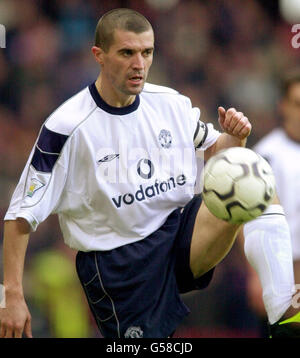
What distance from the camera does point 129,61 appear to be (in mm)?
3812

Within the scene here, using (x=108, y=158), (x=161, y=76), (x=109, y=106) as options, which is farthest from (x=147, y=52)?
(x=161, y=76)

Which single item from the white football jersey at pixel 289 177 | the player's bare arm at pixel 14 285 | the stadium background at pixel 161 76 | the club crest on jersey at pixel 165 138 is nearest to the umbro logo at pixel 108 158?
the club crest on jersey at pixel 165 138

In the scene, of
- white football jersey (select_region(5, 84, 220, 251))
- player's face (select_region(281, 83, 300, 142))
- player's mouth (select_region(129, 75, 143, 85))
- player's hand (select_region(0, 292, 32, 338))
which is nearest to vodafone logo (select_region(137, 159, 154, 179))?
white football jersey (select_region(5, 84, 220, 251))

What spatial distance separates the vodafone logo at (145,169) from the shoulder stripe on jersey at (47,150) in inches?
16.4

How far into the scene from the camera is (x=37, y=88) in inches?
268

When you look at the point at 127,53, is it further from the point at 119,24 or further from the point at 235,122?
the point at 235,122

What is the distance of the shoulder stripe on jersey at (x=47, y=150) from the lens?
373cm

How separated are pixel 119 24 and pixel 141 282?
1246 mm

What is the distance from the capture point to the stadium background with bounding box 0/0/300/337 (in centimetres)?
596

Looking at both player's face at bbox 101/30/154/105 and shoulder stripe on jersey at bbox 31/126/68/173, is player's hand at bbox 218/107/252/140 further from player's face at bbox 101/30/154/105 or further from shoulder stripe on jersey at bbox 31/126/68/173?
shoulder stripe on jersey at bbox 31/126/68/173

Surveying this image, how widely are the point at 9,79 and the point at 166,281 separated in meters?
3.47


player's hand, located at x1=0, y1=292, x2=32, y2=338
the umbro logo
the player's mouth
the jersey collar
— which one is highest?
the player's mouth

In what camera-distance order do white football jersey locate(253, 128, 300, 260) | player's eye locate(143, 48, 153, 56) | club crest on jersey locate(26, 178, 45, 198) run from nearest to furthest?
club crest on jersey locate(26, 178, 45, 198) < player's eye locate(143, 48, 153, 56) < white football jersey locate(253, 128, 300, 260)

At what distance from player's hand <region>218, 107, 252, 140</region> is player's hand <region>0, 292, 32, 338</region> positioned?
1.27m
